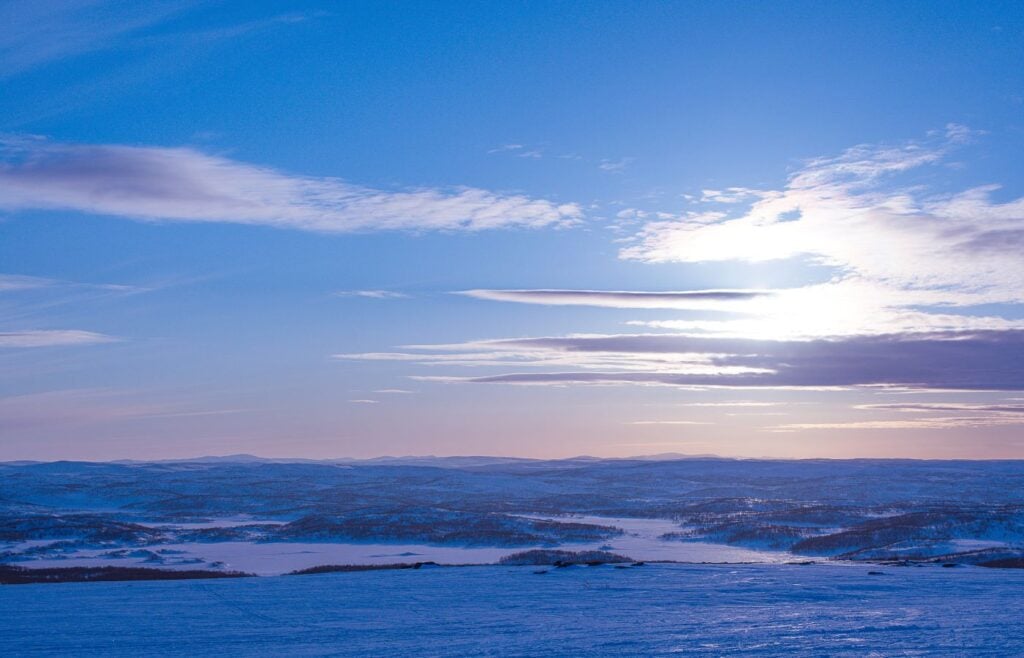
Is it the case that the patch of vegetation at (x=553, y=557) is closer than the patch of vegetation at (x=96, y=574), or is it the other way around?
the patch of vegetation at (x=96, y=574)

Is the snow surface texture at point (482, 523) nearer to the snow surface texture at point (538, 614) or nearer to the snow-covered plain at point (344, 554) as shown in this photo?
the snow-covered plain at point (344, 554)

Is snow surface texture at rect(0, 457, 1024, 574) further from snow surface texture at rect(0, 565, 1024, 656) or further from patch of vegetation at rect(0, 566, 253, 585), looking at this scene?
snow surface texture at rect(0, 565, 1024, 656)

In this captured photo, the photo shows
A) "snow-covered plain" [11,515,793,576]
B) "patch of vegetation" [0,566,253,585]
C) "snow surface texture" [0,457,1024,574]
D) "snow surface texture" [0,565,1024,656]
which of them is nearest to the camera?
"snow surface texture" [0,565,1024,656]

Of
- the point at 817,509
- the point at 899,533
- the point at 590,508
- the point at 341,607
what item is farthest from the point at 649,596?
the point at 590,508

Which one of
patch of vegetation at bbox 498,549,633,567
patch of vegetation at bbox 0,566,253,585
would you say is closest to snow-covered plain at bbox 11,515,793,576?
patch of vegetation at bbox 498,549,633,567

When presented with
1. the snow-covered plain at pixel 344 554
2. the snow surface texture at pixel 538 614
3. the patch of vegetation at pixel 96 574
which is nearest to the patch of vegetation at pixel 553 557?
the snow-covered plain at pixel 344 554

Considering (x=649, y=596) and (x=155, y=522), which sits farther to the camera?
(x=155, y=522)

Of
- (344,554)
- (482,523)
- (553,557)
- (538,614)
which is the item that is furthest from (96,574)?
(482,523)

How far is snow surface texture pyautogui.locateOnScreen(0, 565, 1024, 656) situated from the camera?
56.0 ft

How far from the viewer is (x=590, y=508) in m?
78.3

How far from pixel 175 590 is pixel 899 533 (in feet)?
116

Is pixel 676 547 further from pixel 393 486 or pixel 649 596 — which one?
pixel 393 486

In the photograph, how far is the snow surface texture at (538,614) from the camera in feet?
56.0

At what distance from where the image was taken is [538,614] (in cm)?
2077
